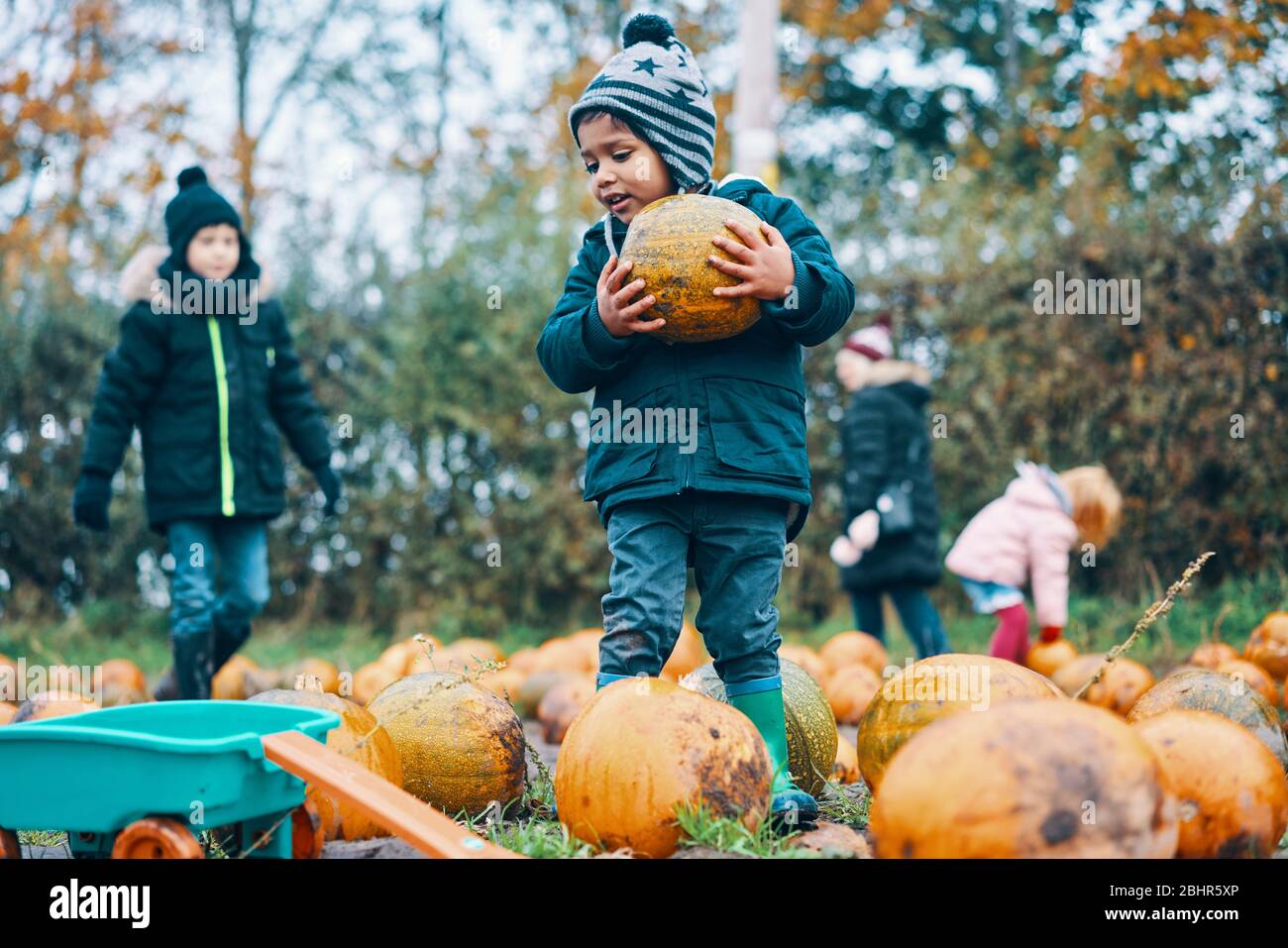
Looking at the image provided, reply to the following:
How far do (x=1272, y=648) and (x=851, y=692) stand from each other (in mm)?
1861

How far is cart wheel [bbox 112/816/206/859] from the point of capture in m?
2.64

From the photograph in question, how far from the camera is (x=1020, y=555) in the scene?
7066mm

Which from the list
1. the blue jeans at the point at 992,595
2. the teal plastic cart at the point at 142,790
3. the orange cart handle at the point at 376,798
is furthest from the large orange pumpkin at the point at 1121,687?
the teal plastic cart at the point at 142,790

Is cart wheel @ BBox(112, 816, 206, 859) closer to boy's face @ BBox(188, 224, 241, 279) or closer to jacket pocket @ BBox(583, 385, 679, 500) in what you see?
jacket pocket @ BBox(583, 385, 679, 500)

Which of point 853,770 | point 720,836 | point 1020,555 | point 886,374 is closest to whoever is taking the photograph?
point 720,836

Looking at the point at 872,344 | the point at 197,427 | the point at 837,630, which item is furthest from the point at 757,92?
the point at 197,427

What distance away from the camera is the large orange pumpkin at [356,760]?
3.25m

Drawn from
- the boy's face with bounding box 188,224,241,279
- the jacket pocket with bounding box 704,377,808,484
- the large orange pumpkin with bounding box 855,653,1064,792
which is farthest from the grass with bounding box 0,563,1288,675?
the jacket pocket with bounding box 704,377,808,484

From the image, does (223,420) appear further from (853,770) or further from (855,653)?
(855,653)

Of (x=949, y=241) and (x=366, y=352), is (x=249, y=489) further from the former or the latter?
(x=949, y=241)

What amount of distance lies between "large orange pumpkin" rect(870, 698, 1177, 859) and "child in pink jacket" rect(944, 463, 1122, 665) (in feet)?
14.8

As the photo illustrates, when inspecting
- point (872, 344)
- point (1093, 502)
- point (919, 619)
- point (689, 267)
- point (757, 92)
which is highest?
point (757, 92)

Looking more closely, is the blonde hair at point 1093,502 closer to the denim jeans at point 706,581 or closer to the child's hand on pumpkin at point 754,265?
the denim jeans at point 706,581
